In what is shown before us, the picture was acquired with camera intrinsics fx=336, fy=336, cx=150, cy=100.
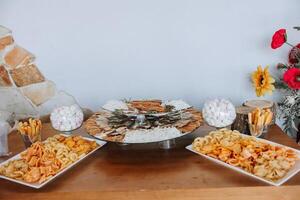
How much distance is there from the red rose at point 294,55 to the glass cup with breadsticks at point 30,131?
115cm

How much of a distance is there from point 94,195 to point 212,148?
392 mm

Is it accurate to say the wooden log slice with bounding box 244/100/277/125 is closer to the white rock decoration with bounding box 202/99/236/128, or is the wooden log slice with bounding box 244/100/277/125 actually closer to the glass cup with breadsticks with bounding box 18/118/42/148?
the white rock decoration with bounding box 202/99/236/128

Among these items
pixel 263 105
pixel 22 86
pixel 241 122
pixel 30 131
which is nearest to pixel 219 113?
pixel 241 122

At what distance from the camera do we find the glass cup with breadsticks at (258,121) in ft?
3.79

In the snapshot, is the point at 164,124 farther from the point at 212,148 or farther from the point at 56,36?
the point at 56,36

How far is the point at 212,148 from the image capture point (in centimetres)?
106

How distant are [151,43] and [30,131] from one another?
2.42 feet

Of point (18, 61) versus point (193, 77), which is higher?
point (18, 61)

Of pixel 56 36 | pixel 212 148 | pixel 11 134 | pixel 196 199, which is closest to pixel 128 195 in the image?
pixel 196 199

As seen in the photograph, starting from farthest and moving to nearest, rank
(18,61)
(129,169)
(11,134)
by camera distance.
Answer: (18,61)
(11,134)
(129,169)

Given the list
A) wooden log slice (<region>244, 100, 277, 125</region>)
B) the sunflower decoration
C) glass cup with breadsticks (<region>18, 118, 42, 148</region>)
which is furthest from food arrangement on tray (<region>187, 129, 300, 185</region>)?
glass cup with breadsticks (<region>18, 118, 42, 148</region>)

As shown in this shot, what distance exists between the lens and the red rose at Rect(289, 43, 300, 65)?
1519 millimetres

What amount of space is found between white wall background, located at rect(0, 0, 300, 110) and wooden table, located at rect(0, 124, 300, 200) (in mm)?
644

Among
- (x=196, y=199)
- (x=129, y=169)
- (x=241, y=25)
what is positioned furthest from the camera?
(x=241, y=25)
